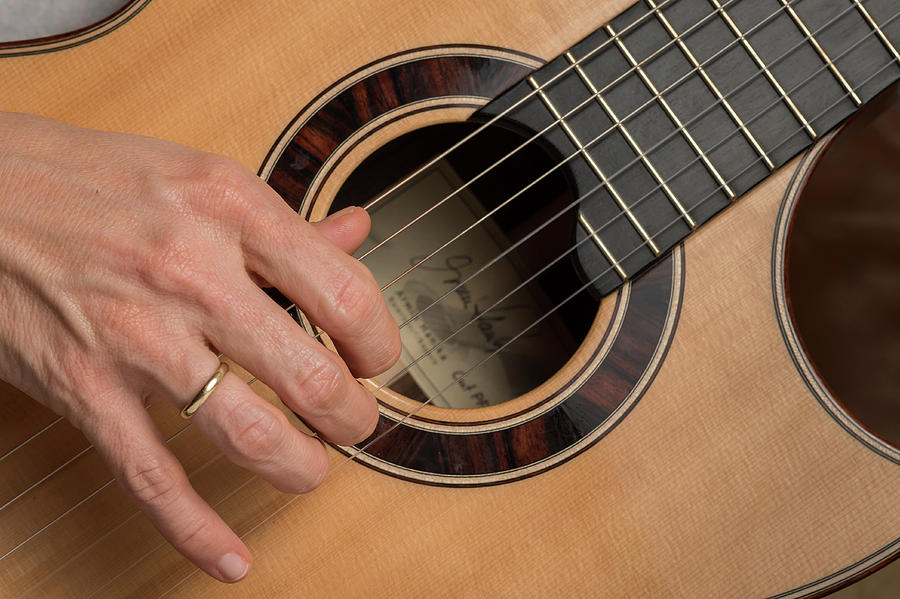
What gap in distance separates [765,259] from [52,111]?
81 cm

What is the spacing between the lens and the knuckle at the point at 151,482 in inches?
20.4

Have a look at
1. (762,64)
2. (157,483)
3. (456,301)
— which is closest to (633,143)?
(762,64)

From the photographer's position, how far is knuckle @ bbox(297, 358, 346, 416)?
514 millimetres

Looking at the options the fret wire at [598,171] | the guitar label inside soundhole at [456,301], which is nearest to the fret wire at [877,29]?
the fret wire at [598,171]

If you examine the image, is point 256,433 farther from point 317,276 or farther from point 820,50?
point 820,50

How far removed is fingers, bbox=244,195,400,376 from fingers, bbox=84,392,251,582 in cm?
16

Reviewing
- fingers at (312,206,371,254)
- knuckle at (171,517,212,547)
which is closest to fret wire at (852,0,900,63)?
fingers at (312,206,371,254)

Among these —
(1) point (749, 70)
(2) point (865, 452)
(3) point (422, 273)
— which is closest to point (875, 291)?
(2) point (865, 452)

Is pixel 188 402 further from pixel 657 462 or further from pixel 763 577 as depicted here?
pixel 763 577

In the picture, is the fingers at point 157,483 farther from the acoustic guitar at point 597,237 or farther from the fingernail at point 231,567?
the acoustic guitar at point 597,237

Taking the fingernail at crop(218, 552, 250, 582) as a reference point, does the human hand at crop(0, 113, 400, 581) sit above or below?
above

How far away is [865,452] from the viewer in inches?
29.6

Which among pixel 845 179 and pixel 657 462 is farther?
pixel 845 179

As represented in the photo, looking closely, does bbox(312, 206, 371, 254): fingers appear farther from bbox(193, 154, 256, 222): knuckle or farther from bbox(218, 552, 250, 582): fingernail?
bbox(218, 552, 250, 582): fingernail
